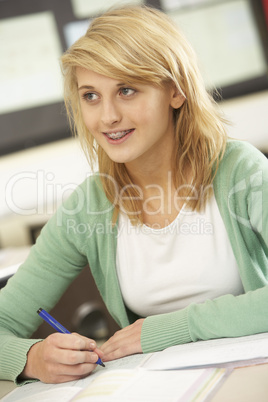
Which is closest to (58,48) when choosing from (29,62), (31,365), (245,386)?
(29,62)

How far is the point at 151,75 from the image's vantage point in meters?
1.21

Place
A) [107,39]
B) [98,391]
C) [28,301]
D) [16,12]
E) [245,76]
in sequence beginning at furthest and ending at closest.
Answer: [245,76], [16,12], [28,301], [107,39], [98,391]

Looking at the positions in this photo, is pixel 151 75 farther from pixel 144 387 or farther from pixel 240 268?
pixel 144 387

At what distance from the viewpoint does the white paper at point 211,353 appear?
0.90m

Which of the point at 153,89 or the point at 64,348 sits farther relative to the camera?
the point at 153,89

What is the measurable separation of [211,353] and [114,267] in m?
0.43

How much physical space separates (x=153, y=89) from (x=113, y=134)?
0.44 feet

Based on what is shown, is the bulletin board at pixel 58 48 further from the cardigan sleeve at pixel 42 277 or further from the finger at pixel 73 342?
the finger at pixel 73 342

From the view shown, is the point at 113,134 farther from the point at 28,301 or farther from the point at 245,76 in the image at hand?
the point at 245,76

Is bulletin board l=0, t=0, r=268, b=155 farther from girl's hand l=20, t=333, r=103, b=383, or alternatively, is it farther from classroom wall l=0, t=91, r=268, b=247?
girl's hand l=20, t=333, r=103, b=383

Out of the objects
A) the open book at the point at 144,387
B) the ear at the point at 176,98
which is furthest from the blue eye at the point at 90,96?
the open book at the point at 144,387

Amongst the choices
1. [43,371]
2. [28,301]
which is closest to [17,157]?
[28,301]

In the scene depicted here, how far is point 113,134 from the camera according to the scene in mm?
1277

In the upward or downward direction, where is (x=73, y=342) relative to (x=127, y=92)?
downward
